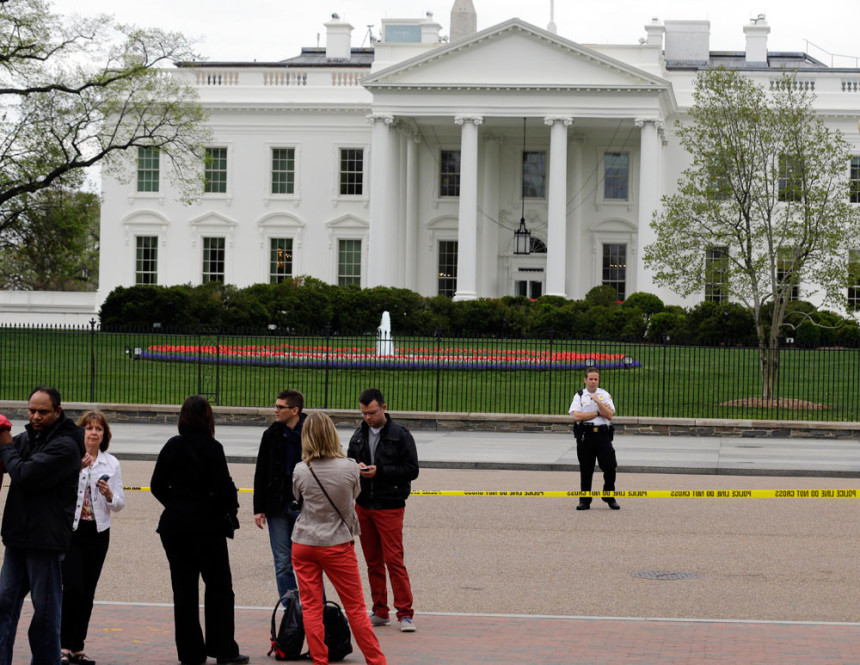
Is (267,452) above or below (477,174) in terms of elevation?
below

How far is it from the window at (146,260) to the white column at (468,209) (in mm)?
15265

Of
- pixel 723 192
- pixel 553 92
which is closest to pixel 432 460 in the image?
pixel 723 192

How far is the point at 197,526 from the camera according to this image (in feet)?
26.7

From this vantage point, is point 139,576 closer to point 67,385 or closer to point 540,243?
point 67,385

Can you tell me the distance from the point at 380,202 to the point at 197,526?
152ft

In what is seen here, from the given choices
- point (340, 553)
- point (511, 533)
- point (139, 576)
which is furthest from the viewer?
point (511, 533)

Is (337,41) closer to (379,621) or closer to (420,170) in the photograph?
(420,170)

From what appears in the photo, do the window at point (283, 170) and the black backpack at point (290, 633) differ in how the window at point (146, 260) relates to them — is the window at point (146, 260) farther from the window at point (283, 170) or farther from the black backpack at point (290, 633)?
the black backpack at point (290, 633)

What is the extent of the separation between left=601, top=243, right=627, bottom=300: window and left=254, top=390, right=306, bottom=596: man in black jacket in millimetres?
49443

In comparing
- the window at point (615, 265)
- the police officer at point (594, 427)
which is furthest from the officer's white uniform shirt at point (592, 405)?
the window at point (615, 265)

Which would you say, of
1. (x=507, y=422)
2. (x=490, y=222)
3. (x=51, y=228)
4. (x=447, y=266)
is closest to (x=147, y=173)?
(x=447, y=266)

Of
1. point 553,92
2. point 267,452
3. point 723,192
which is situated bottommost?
point 267,452

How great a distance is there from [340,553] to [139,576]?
3340mm

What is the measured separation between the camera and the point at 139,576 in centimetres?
1072
